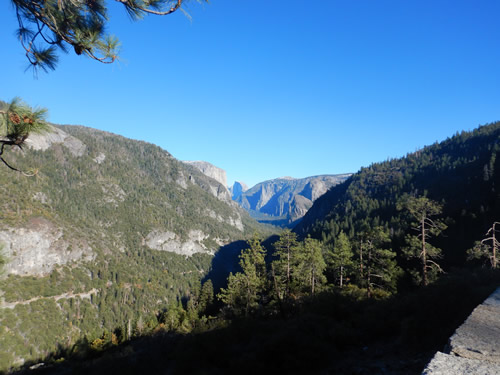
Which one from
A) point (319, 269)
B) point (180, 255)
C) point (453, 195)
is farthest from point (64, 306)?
point (453, 195)

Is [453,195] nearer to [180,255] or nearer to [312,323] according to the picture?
[312,323]

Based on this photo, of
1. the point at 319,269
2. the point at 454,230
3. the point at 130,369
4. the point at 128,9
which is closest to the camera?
the point at 128,9

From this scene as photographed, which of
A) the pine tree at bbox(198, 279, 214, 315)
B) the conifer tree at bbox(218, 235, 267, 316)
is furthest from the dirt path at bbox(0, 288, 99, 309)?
the conifer tree at bbox(218, 235, 267, 316)

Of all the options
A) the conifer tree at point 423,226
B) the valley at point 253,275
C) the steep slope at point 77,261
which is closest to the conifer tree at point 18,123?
the valley at point 253,275

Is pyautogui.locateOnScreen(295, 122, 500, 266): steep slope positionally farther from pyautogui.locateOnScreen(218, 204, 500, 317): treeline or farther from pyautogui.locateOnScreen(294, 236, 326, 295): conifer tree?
pyautogui.locateOnScreen(294, 236, 326, 295): conifer tree

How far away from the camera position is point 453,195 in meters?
106

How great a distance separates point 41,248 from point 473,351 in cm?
15957

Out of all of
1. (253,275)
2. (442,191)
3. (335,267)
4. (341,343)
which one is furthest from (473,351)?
(442,191)

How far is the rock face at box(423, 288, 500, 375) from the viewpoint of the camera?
82.3 inches

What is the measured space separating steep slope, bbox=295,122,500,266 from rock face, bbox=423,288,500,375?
45.1 meters

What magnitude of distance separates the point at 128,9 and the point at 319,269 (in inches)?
985

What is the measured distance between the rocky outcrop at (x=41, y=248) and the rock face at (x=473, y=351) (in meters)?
146

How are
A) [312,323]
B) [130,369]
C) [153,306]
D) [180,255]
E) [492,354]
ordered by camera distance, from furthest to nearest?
[180,255]
[153,306]
[130,369]
[312,323]
[492,354]

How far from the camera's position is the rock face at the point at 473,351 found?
209 centimetres
